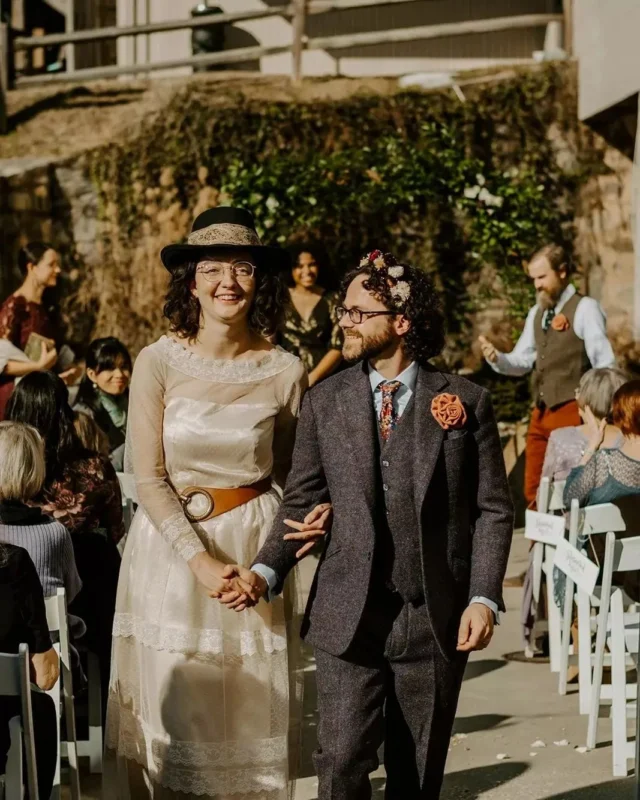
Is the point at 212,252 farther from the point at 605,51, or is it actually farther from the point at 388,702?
the point at 605,51

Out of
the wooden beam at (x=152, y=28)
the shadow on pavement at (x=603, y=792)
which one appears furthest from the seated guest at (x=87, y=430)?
the wooden beam at (x=152, y=28)

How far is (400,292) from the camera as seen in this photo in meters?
3.72

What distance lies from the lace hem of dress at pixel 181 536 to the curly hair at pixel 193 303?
59 cm

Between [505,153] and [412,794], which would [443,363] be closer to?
[505,153]

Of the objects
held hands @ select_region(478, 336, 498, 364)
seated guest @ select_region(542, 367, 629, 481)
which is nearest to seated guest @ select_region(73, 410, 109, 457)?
seated guest @ select_region(542, 367, 629, 481)

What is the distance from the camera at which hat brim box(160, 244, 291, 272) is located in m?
4.15

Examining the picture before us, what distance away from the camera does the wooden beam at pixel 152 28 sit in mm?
14117

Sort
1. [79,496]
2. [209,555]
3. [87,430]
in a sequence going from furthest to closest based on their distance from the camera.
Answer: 1. [87,430]
2. [79,496]
3. [209,555]

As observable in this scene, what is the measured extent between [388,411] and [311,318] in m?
5.39

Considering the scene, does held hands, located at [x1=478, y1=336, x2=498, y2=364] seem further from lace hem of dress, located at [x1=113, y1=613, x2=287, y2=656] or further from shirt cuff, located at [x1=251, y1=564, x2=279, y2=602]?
shirt cuff, located at [x1=251, y1=564, x2=279, y2=602]

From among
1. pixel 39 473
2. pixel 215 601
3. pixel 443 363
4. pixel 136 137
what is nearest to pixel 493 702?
pixel 215 601

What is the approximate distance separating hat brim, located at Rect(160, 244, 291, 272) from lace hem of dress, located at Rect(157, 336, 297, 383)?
25cm

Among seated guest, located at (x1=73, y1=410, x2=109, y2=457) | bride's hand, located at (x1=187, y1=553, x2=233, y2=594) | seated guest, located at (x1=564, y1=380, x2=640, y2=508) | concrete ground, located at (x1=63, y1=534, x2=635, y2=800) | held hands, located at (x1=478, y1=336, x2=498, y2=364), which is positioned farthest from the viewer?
held hands, located at (x1=478, y1=336, x2=498, y2=364)

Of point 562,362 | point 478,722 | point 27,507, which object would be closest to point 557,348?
point 562,362
